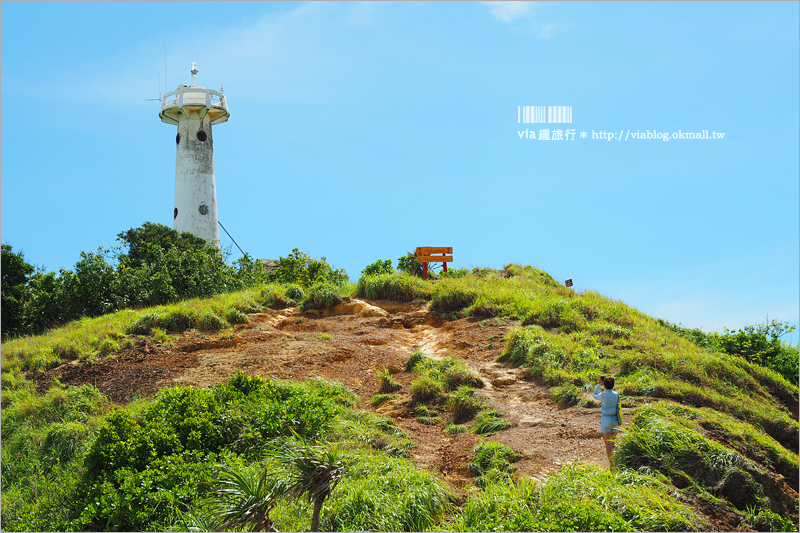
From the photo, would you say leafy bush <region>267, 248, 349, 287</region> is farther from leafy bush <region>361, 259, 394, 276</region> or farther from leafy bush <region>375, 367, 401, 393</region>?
leafy bush <region>375, 367, 401, 393</region>

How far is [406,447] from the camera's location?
26.3 feet

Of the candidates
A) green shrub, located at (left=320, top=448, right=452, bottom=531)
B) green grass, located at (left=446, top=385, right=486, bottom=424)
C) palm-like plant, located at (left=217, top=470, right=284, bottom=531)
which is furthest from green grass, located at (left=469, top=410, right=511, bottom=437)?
palm-like plant, located at (left=217, top=470, right=284, bottom=531)

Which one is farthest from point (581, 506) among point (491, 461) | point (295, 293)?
point (295, 293)

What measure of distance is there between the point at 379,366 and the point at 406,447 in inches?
144

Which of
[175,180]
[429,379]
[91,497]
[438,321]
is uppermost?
[175,180]

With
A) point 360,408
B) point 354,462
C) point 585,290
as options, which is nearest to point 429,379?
point 360,408

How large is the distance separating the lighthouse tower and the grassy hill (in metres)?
11.7

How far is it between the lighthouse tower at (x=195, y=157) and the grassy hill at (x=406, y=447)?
38.5 ft

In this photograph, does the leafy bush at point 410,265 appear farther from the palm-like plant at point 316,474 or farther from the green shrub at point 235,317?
the palm-like plant at point 316,474

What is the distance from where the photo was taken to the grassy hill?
239 inches

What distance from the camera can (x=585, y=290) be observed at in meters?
17.4

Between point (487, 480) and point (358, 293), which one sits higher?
point (358, 293)

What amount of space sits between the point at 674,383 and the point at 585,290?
801 cm

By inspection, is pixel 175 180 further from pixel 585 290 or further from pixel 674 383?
pixel 674 383
